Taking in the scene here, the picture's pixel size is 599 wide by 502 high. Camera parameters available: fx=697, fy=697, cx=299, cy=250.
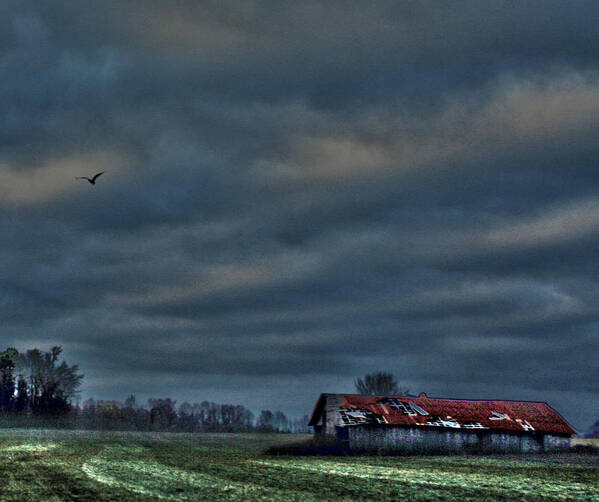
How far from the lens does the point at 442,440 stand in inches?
2950

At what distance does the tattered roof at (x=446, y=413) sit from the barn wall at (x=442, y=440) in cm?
69

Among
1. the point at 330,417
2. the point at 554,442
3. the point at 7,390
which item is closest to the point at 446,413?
the point at 330,417

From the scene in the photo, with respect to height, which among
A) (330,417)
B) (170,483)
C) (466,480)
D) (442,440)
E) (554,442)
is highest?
(330,417)

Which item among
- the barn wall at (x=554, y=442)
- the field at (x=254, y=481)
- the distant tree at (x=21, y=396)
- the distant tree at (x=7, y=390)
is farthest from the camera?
the distant tree at (x=21, y=396)

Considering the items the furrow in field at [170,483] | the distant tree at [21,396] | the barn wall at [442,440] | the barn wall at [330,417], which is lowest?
the furrow in field at [170,483]

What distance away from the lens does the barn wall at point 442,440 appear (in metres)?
70.2

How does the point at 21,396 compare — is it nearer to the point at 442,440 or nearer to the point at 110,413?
the point at 110,413

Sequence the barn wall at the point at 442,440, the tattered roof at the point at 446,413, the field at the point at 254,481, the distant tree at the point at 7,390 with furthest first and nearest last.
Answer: the distant tree at the point at 7,390, the tattered roof at the point at 446,413, the barn wall at the point at 442,440, the field at the point at 254,481

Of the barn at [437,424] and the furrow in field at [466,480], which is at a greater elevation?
the barn at [437,424]

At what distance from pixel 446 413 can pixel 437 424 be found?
3616 mm

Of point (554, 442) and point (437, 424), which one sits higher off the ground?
point (437, 424)

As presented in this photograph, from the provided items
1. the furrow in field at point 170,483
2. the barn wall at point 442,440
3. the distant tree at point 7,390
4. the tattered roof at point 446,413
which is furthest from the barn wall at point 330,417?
the distant tree at point 7,390

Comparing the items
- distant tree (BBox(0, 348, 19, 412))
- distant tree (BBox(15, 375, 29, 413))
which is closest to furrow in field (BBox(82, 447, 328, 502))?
distant tree (BBox(0, 348, 19, 412))

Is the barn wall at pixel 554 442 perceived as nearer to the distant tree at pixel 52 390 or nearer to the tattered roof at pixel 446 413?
the tattered roof at pixel 446 413
